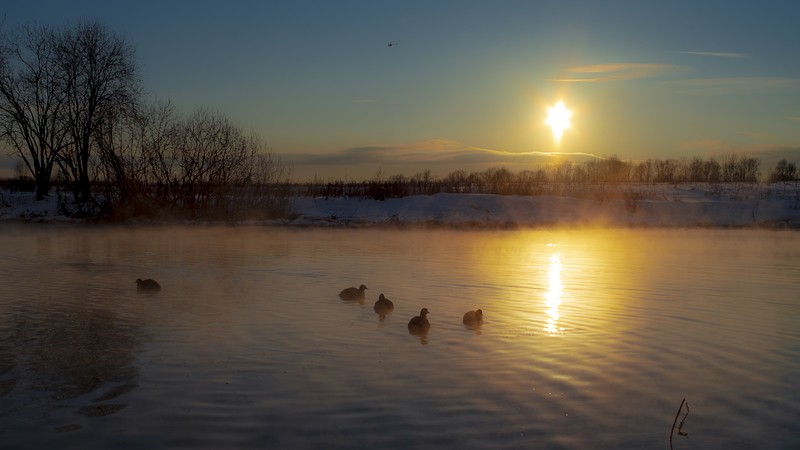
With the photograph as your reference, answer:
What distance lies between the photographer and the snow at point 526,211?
3212cm

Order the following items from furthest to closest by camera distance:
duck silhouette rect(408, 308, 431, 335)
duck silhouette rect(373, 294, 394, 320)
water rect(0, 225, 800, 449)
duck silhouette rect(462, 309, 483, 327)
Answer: duck silhouette rect(373, 294, 394, 320) → duck silhouette rect(462, 309, 483, 327) → duck silhouette rect(408, 308, 431, 335) → water rect(0, 225, 800, 449)

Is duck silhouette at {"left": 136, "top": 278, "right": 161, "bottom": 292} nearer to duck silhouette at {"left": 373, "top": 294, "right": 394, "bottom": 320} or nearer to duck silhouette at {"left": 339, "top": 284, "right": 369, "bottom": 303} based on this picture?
duck silhouette at {"left": 339, "top": 284, "right": 369, "bottom": 303}

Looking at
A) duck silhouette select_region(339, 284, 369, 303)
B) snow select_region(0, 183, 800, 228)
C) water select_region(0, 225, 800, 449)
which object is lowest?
water select_region(0, 225, 800, 449)

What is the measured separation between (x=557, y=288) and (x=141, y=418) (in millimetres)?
9089

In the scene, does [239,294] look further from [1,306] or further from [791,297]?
[791,297]

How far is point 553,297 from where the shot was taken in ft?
40.8

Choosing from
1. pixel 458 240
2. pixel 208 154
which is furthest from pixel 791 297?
pixel 208 154

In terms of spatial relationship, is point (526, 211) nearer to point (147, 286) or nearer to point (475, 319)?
point (147, 286)

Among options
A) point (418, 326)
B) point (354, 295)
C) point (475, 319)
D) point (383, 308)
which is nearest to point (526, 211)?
point (354, 295)

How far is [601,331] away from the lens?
9.73 m

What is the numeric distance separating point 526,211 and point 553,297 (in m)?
22.2

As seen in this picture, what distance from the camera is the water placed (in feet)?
19.4

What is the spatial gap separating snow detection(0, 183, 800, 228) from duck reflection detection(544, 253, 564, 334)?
1450cm

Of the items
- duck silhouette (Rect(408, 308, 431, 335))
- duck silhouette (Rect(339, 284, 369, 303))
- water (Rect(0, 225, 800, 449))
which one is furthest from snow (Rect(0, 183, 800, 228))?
duck silhouette (Rect(408, 308, 431, 335))
